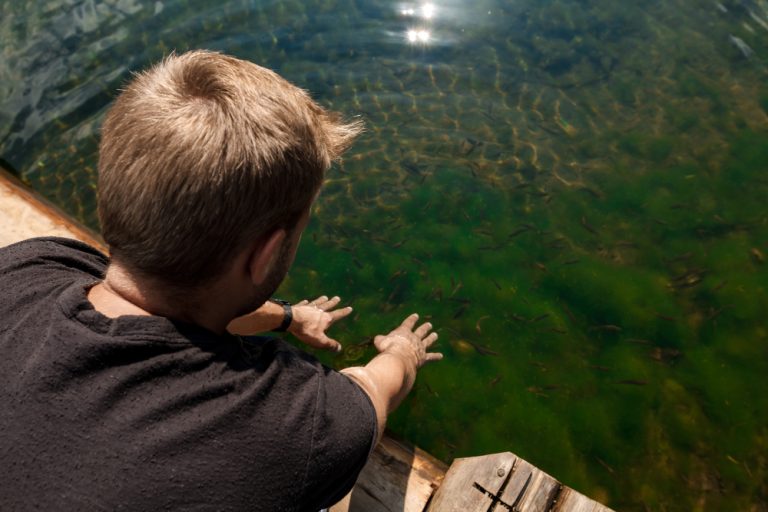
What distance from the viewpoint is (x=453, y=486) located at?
2896mm

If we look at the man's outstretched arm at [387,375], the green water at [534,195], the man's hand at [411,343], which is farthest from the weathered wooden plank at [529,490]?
the green water at [534,195]

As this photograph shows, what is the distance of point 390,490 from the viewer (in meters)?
2.99

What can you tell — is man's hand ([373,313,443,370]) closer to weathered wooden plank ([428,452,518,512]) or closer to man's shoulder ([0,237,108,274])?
weathered wooden plank ([428,452,518,512])

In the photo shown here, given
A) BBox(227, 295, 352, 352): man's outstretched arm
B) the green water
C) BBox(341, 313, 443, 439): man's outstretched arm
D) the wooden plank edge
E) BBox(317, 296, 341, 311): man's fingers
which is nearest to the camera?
BBox(341, 313, 443, 439): man's outstretched arm

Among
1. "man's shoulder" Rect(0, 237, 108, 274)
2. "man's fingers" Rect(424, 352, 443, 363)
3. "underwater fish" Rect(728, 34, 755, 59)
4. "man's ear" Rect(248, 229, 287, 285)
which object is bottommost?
"man's fingers" Rect(424, 352, 443, 363)

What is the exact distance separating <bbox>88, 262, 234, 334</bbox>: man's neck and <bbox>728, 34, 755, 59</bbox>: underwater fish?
27.0 ft

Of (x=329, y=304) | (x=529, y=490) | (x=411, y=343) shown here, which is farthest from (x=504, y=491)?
(x=329, y=304)

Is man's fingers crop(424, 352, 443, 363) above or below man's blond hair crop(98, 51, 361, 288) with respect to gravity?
below

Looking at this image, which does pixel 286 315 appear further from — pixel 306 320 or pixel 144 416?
pixel 144 416

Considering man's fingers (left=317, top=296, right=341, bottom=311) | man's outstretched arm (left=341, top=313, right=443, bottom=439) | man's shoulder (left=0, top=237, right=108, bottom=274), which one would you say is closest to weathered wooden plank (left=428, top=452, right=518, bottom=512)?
man's outstretched arm (left=341, top=313, right=443, bottom=439)

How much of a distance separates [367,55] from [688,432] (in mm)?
5417

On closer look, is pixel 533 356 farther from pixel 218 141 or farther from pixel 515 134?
pixel 218 141

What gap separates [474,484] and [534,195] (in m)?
3.74

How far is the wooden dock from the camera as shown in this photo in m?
2.81
